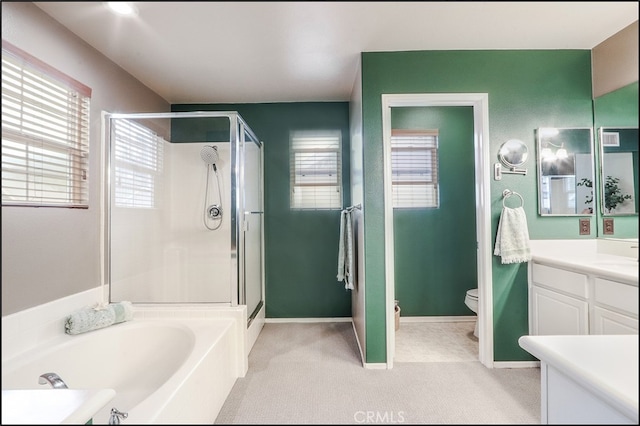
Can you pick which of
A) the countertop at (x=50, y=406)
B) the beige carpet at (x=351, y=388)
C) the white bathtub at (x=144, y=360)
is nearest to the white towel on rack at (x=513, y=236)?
the beige carpet at (x=351, y=388)

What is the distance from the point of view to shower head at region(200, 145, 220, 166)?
8.45 feet

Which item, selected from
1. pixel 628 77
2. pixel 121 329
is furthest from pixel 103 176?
pixel 628 77

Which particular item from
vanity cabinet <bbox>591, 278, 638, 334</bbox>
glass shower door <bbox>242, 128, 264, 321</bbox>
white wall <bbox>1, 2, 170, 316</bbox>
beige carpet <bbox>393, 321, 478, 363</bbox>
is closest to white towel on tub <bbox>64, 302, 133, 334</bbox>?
white wall <bbox>1, 2, 170, 316</bbox>

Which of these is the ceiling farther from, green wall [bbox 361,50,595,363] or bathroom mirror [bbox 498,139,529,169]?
bathroom mirror [bbox 498,139,529,169]

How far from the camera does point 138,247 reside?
220 cm

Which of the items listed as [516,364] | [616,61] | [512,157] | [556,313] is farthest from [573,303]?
[616,61]

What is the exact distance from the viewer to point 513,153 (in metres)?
1.92

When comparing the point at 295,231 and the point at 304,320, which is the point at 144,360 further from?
the point at 295,231

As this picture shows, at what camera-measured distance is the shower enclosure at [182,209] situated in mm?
2018

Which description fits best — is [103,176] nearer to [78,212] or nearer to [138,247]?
[78,212]

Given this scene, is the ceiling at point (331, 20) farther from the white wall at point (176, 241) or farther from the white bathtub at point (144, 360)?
the white wall at point (176, 241)

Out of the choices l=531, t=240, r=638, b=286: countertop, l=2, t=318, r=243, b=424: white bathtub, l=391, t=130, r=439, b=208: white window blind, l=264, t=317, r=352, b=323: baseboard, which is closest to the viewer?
l=531, t=240, r=638, b=286: countertop

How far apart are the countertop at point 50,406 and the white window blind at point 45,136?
1.81 ft

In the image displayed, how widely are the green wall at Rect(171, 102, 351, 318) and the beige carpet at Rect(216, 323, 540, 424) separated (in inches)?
9.8
